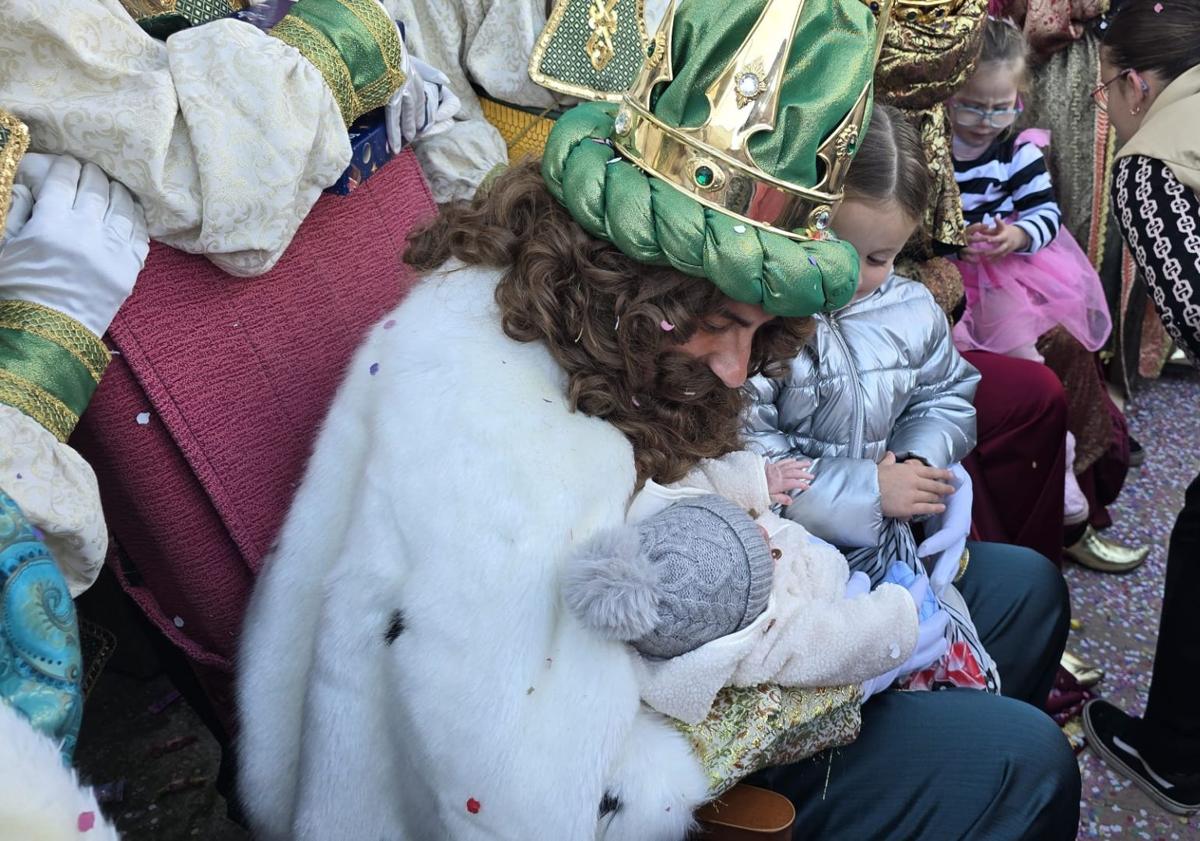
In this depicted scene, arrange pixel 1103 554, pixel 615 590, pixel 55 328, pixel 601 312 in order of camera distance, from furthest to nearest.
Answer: pixel 1103 554, pixel 601 312, pixel 55 328, pixel 615 590

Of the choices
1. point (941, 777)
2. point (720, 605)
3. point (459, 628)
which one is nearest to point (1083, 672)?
point (941, 777)

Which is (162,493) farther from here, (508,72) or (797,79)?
(508,72)

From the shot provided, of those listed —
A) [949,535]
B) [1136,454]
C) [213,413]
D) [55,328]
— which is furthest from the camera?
[1136,454]

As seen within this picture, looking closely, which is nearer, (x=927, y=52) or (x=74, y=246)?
(x=74, y=246)

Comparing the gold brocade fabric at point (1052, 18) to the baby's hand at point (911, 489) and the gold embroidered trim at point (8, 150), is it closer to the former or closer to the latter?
the baby's hand at point (911, 489)

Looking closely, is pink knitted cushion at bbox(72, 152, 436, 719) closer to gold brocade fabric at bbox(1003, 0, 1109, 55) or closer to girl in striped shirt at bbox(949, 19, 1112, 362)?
girl in striped shirt at bbox(949, 19, 1112, 362)

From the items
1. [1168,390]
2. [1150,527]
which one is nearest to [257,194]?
[1150,527]

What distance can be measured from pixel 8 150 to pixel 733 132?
0.81 meters

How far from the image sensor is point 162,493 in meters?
1.33

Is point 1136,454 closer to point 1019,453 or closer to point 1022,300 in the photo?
point 1022,300

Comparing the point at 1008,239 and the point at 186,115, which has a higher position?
the point at 186,115

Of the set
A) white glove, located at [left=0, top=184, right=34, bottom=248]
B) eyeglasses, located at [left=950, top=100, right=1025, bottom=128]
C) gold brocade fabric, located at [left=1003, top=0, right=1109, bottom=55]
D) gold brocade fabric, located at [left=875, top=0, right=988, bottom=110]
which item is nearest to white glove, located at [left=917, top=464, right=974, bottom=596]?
gold brocade fabric, located at [left=875, top=0, right=988, bottom=110]

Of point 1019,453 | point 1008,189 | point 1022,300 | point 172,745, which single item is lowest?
point 172,745

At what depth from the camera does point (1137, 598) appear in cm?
293
